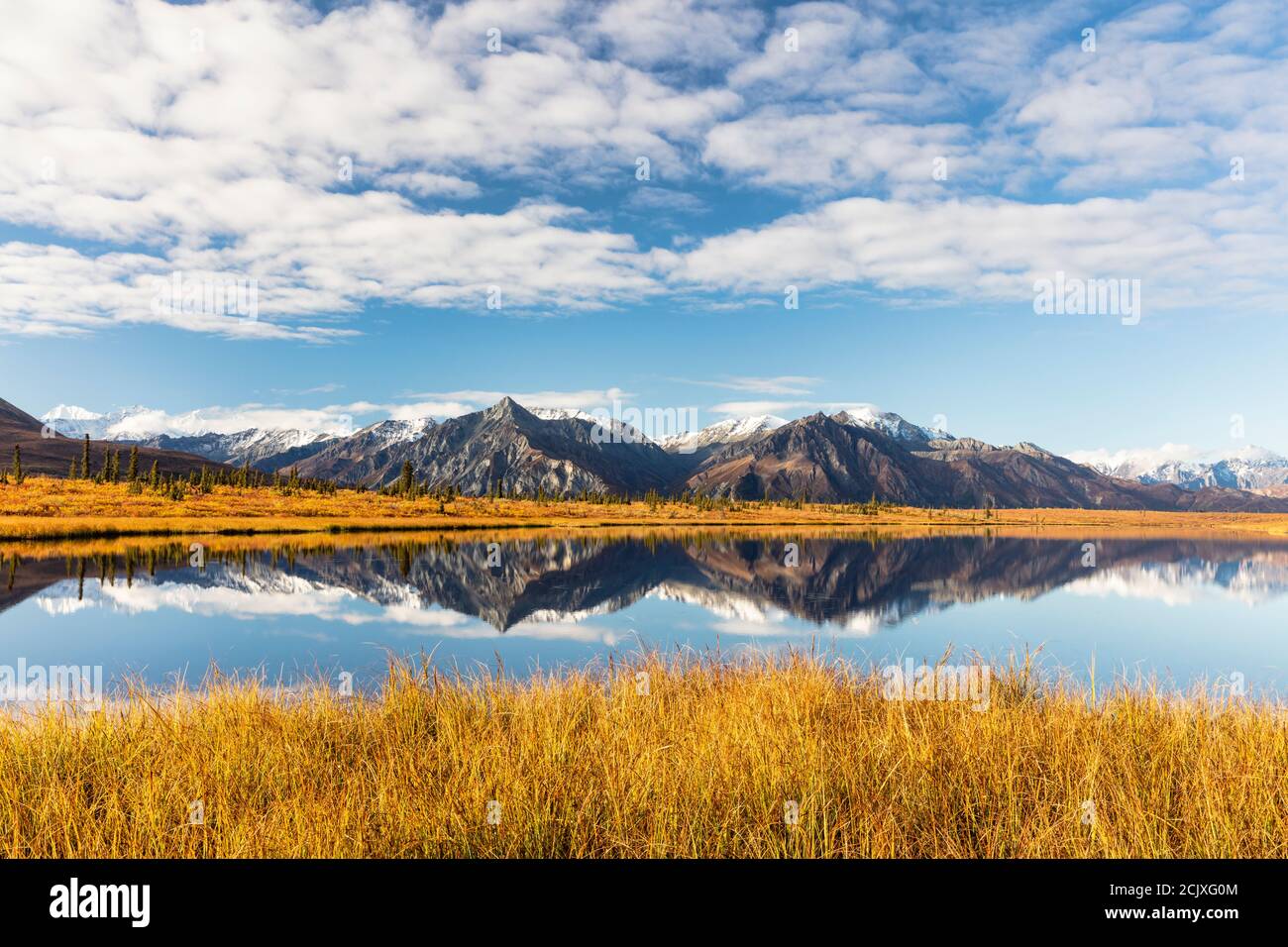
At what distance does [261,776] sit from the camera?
691 cm

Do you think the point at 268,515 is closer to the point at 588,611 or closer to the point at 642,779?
the point at 588,611

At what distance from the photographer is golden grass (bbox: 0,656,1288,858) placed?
5.53 metres

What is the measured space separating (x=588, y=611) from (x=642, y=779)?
906 inches

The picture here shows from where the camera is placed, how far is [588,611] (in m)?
29.0

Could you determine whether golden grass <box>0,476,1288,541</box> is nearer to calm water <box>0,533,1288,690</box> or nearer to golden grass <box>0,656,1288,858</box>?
calm water <box>0,533,1288,690</box>

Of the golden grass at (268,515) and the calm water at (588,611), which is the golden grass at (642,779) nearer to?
the calm water at (588,611)

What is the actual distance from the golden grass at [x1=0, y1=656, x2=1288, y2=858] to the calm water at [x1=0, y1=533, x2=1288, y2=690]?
2.66 m

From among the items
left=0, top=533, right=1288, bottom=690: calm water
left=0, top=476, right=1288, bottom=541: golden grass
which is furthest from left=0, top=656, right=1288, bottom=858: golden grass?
left=0, top=476, right=1288, bottom=541: golden grass

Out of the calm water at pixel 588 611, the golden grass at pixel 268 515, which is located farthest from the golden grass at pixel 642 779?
the golden grass at pixel 268 515

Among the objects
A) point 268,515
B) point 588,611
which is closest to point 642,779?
point 588,611
